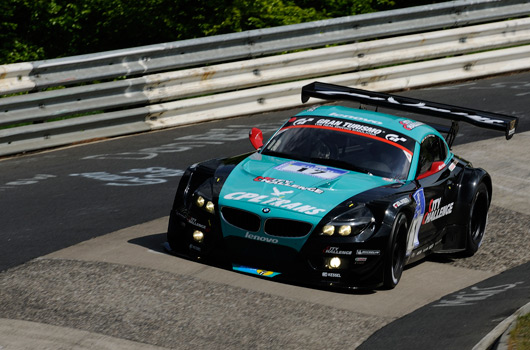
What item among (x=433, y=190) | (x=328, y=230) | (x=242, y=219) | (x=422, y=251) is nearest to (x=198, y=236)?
(x=242, y=219)

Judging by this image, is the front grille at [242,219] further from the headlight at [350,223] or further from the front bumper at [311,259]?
the headlight at [350,223]

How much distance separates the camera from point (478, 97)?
54.4 feet

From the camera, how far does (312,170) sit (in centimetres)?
884

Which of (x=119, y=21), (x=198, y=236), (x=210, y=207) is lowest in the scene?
(x=198, y=236)

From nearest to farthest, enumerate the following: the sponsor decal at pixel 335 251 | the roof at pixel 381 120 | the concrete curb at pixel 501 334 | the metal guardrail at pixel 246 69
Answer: the concrete curb at pixel 501 334
the sponsor decal at pixel 335 251
the roof at pixel 381 120
the metal guardrail at pixel 246 69

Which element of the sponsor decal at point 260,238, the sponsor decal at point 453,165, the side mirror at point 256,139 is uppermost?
the side mirror at point 256,139

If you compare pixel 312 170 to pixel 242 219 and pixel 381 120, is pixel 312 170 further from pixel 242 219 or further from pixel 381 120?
pixel 381 120

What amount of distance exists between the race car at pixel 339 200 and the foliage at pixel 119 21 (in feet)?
25.6

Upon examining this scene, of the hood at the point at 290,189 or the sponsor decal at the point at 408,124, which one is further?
the sponsor decal at the point at 408,124

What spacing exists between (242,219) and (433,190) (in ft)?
6.56

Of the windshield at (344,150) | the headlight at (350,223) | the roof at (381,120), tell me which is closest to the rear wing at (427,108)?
the roof at (381,120)

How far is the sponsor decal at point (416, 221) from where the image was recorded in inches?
340

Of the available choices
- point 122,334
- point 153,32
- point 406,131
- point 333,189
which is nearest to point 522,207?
point 406,131

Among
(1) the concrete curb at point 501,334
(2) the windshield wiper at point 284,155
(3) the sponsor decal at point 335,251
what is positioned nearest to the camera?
(1) the concrete curb at point 501,334
